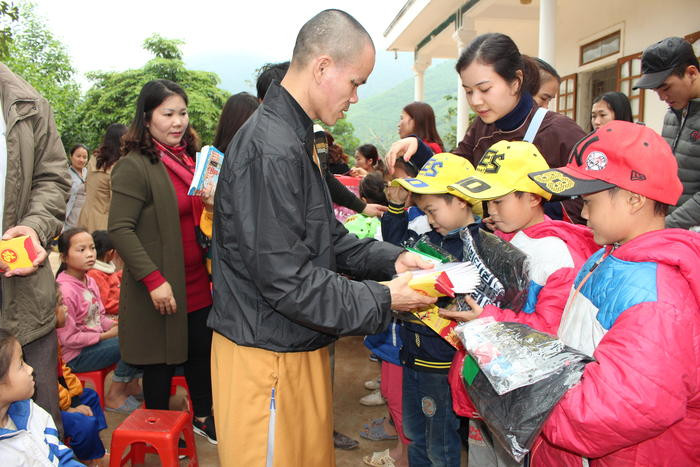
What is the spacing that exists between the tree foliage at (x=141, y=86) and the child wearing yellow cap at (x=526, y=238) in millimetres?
20426

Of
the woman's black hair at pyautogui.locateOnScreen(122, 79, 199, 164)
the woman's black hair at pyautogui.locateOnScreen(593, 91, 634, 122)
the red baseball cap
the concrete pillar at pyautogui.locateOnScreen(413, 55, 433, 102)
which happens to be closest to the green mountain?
the concrete pillar at pyautogui.locateOnScreen(413, 55, 433, 102)

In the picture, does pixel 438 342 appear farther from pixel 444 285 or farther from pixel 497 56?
pixel 497 56

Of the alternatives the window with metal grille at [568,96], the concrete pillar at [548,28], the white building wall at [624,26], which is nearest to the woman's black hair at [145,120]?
the concrete pillar at [548,28]

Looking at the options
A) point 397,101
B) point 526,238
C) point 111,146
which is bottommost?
point 526,238

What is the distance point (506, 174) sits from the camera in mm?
2141

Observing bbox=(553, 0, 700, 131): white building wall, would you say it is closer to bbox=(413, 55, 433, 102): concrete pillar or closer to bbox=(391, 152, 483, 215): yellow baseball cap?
bbox=(413, 55, 433, 102): concrete pillar

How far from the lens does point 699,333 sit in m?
1.33

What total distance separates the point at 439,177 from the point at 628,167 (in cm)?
102

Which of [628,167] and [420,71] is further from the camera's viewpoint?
[420,71]

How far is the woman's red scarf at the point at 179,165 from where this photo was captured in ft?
10.2

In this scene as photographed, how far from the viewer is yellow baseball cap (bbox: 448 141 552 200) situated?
209 centimetres

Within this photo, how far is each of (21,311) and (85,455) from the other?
111cm

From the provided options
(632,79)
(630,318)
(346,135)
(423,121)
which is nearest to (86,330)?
(423,121)

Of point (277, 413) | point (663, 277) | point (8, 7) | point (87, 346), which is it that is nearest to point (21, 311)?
point (277, 413)
